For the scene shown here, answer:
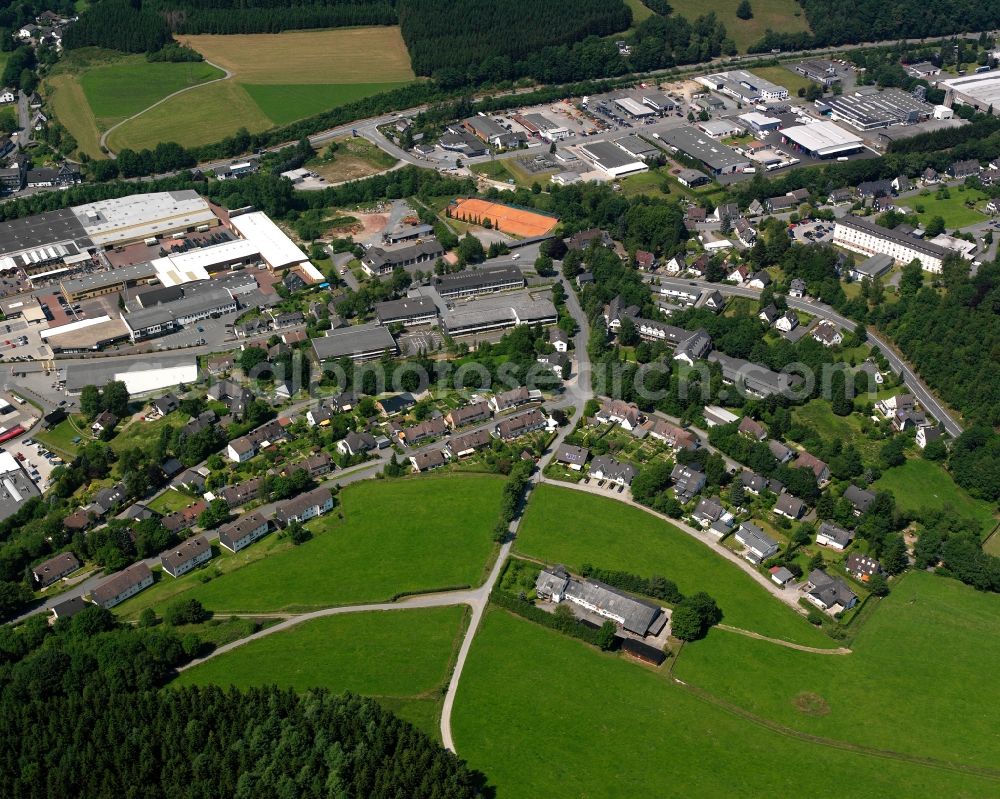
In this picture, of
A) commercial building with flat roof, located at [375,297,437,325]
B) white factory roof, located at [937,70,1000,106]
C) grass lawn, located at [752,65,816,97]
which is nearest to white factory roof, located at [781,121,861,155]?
grass lawn, located at [752,65,816,97]

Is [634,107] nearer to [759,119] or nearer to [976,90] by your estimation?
[759,119]

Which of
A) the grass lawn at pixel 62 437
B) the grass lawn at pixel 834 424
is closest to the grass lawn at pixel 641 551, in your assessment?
the grass lawn at pixel 834 424

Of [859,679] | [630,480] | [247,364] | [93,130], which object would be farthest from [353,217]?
[859,679]

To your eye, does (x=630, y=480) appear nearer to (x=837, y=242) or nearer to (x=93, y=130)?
(x=837, y=242)

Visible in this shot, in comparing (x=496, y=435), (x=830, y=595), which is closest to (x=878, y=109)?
(x=496, y=435)

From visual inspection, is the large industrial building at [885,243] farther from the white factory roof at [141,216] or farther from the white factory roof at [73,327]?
the white factory roof at [73,327]

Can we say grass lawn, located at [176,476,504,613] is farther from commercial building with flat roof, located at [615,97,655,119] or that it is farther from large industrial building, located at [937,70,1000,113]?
large industrial building, located at [937,70,1000,113]

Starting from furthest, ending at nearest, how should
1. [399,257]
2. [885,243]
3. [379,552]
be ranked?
[885,243] < [399,257] < [379,552]
